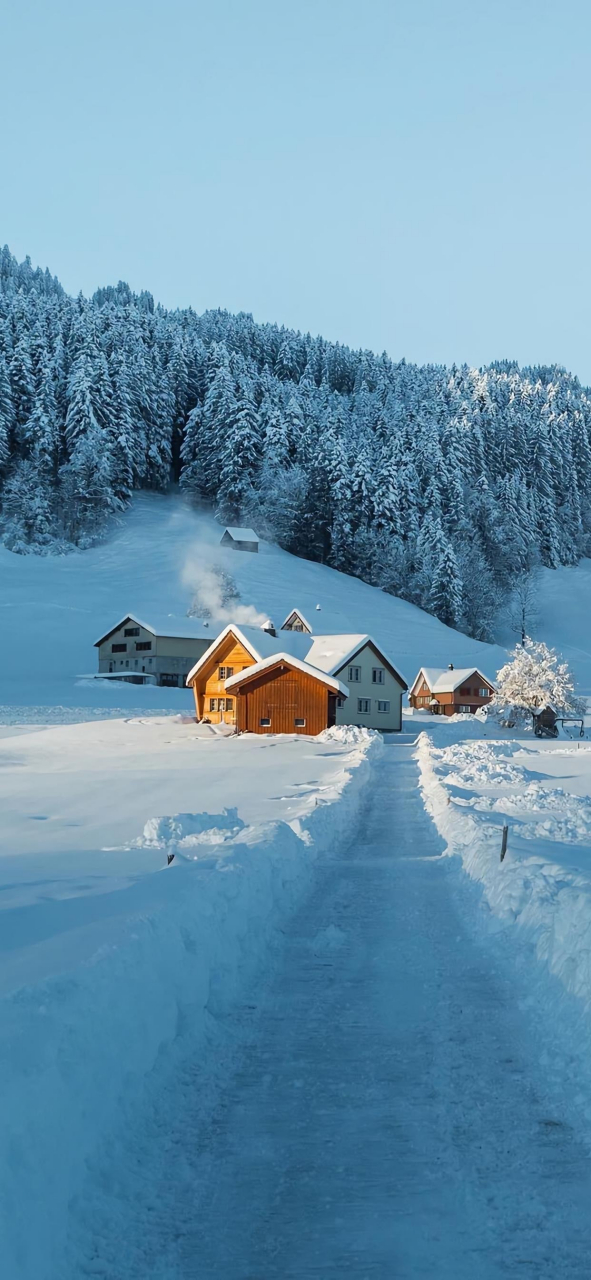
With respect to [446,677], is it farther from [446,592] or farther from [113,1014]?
[113,1014]

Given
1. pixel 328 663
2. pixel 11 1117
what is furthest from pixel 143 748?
pixel 11 1117

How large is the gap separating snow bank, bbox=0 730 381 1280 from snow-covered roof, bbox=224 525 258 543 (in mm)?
97254

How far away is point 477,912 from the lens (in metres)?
10.1

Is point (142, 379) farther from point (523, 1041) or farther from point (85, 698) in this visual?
point (523, 1041)

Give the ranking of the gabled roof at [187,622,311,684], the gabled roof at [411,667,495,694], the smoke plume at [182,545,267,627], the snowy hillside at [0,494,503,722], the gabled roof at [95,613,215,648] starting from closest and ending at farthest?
1. the gabled roof at [187,622,311,684]
2. the snowy hillside at [0,494,503,722]
3. the gabled roof at [95,613,215,648]
4. the gabled roof at [411,667,495,694]
5. the smoke plume at [182,545,267,627]

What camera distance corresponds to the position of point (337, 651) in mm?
56531

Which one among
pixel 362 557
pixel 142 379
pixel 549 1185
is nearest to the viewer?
pixel 549 1185

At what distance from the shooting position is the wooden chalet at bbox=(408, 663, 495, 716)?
262 ft

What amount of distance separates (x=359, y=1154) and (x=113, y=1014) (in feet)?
5.94

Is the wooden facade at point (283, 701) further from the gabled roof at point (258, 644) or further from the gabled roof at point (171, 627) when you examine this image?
the gabled roof at point (171, 627)

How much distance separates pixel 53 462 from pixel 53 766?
90.8 meters

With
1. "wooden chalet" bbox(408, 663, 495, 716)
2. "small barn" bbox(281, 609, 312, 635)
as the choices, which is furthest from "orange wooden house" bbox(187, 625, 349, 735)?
"wooden chalet" bbox(408, 663, 495, 716)

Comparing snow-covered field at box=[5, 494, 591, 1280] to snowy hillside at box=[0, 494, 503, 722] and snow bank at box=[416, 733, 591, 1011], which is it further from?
snowy hillside at box=[0, 494, 503, 722]

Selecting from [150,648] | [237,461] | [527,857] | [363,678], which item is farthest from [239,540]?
[527,857]
